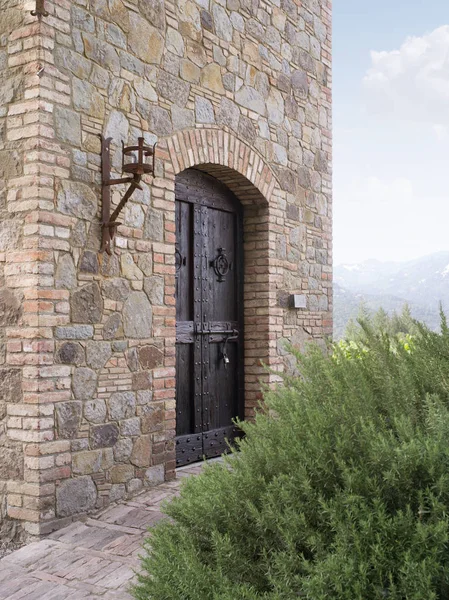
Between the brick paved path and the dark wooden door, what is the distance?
125cm

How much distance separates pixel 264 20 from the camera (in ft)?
20.2

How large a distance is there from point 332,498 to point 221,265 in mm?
4162

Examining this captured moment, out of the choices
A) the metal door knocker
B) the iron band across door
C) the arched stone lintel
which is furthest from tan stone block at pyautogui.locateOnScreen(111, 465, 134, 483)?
the arched stone lintel

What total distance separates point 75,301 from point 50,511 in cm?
126

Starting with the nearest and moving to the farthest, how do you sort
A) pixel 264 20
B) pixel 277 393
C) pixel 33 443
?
pixel 277 393 < pixel 33 443 < pixel 264 20

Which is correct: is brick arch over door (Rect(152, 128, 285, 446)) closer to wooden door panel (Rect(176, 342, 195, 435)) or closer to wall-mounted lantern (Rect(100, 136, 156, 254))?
wooden door panel (Rect(176, 342, 195, 435))

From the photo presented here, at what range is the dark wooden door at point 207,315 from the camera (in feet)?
17.7

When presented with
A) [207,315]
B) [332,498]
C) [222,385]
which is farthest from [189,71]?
[332,498]

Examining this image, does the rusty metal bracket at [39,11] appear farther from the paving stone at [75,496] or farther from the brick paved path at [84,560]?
the brick paved path at [84,560]

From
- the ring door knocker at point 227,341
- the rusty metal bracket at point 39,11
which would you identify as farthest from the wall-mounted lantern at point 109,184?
the ring door knocker at point 227,341

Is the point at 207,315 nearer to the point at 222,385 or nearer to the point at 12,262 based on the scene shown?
the point at 222,385

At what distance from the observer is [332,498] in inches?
72.6

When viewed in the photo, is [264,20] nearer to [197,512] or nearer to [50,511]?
[50,511]

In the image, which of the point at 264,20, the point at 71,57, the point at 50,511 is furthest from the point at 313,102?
the point at 50,511
